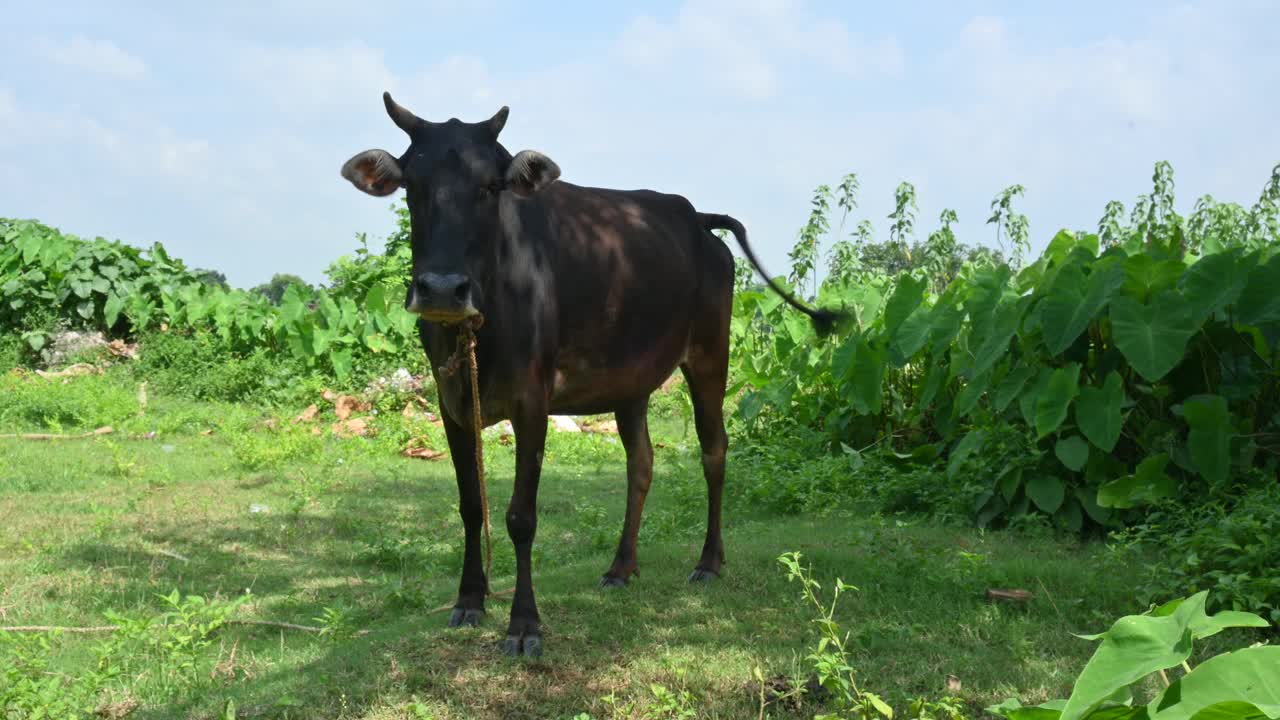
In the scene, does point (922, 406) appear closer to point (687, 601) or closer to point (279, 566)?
point (687, 601)

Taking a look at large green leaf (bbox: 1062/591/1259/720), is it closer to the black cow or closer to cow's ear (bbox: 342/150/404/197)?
the black cow

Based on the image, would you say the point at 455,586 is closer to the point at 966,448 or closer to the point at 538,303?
the point at 538,303

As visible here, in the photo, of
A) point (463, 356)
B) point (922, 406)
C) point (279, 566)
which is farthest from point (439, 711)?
point (922, 406)

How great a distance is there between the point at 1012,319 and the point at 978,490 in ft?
3.28

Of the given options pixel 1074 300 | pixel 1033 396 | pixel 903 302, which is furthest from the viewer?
pixel 903 302

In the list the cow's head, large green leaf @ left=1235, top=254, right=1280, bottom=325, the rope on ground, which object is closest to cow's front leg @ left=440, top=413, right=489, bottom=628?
the cow's head

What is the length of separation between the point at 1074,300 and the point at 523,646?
335cm

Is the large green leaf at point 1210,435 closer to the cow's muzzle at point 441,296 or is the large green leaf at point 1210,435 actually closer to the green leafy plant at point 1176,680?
the cow's muzzle at point 441,296

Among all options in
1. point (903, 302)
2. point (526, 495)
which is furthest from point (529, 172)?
point (903, 302)

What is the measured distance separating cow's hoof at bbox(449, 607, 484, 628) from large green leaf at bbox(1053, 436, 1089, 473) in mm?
3104

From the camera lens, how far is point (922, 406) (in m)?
6.82

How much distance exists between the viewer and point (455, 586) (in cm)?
551

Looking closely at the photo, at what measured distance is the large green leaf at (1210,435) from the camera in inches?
210

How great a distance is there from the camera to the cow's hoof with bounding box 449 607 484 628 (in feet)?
14.8
